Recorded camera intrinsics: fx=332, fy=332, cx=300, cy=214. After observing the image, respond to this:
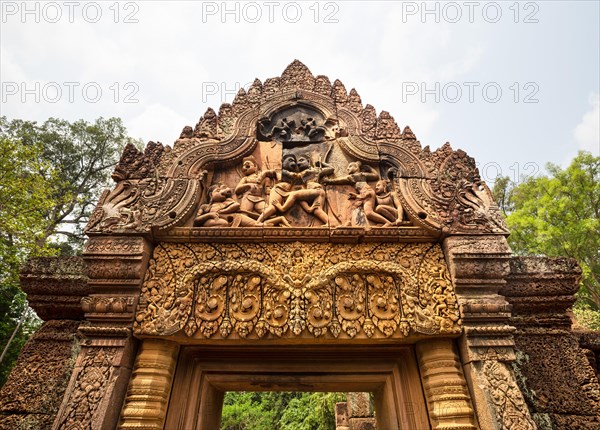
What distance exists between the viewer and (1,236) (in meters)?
10.6

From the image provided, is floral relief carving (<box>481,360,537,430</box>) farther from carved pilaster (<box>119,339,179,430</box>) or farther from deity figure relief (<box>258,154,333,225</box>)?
carved pilaster (<box>119,339,179,430</box>)

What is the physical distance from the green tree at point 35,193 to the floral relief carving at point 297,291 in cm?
511

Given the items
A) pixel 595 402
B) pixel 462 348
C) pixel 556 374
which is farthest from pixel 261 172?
pixel 595 402

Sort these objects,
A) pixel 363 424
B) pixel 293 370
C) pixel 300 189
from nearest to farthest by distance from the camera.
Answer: pixel 293 370
pixel 300 189
pixel 363 424

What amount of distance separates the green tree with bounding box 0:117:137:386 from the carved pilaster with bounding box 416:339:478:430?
7.09 m

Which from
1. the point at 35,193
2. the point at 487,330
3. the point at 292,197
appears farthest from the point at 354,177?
the point at 35,193

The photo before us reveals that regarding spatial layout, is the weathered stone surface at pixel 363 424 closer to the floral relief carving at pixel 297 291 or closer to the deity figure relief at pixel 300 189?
the floral relief carving at pixel 297 291

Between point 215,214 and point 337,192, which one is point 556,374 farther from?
point 215,214

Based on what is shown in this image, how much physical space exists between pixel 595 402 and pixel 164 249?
4163 millimetres

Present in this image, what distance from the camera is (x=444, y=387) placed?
111 inches

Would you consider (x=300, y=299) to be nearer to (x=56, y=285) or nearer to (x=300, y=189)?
(x=300, y=189)

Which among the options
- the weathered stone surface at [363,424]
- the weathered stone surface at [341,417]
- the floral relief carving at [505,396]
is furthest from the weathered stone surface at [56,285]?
the weathered stone surface at [341,417]

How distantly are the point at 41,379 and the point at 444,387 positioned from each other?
3603 millimetres

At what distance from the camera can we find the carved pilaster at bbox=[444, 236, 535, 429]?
2609 millimetres
